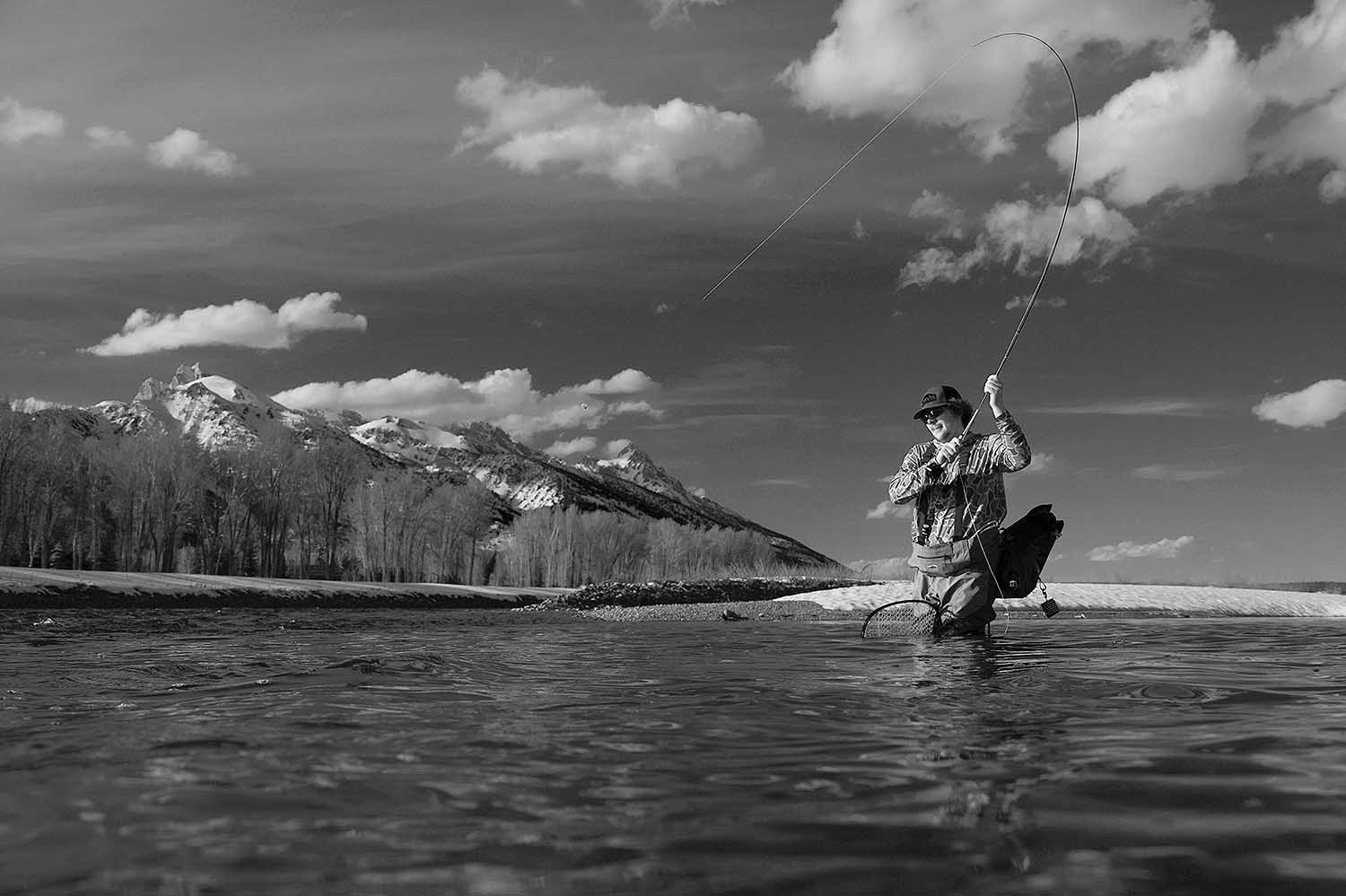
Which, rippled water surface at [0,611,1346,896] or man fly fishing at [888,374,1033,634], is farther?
man fly fishing at [888,374,1033,634]

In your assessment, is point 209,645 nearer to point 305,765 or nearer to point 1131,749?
point 305,765

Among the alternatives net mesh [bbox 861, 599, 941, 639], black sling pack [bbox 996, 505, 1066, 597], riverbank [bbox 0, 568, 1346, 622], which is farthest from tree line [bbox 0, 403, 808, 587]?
black sling pack [bbox 996, 505, 1066, 597]

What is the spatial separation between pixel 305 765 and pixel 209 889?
4.99ft

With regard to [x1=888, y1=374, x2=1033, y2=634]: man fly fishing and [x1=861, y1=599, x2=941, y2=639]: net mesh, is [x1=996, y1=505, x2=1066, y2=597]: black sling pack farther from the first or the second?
[x1=861, y1=599, x2=941, y2=639]: net mesh

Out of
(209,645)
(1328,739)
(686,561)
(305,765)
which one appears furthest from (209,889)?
(686,561)

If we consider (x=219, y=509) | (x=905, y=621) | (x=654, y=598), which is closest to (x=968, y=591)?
(x=905, y=621)

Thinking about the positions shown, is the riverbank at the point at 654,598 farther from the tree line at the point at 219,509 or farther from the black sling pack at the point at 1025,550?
the tree line at the point at 219,509

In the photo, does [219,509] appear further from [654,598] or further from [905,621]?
[905,621]

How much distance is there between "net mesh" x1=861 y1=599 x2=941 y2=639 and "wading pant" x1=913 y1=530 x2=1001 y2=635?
0.13 m

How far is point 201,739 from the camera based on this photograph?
436 centimetres

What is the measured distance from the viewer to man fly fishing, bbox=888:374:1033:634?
9.54 meters

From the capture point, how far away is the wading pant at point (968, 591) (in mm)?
9719

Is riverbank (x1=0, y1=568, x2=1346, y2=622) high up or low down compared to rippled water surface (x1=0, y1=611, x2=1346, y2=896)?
down

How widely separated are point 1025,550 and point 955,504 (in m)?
0.96
